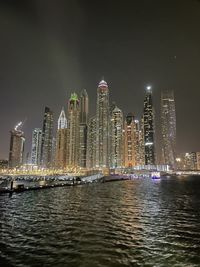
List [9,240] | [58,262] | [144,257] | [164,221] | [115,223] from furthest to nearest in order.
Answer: [164,221]
[115,223]
[9,240]
[144,257]
[58,262]

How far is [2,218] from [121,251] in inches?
824

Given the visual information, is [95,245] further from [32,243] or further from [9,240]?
[9,240]

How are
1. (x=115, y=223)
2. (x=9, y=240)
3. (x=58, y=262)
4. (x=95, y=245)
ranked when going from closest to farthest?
1. (x=58, y=262)
2. (x=95, y=245)
3. (x=9, y=240)
4. (x=115, y=223)

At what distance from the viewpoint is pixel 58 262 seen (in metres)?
16.5

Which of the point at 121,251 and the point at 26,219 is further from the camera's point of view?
the point at 26,219

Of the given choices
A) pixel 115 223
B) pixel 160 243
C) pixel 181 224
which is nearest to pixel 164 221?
pixel 181 224

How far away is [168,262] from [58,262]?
7.86 metres

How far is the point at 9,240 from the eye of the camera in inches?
859

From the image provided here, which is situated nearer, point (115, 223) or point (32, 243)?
point (32, 243)

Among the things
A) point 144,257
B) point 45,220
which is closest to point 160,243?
point 144,257

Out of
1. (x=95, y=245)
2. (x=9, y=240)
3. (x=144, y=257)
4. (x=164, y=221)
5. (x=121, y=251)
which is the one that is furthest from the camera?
(x=164, y=221)

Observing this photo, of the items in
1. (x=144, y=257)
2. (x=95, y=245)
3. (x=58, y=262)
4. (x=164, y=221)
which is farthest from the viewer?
(x=164, y=221)

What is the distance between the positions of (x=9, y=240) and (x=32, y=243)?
8.33 ft

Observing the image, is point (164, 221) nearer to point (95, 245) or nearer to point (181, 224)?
point (181, 224)
